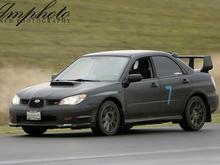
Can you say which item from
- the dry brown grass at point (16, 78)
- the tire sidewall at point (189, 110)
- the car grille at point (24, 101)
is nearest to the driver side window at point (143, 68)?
the tire sidewall at point (189, 110)

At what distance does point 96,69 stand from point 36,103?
1565 millimetres

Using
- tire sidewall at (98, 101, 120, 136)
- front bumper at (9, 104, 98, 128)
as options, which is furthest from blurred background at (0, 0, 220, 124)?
front bumper at (9, 104, 98, 128)

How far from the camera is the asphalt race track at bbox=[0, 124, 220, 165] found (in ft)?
42.4

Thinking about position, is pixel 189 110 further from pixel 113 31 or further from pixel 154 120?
pixel 113 31

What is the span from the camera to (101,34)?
3647 centimetres

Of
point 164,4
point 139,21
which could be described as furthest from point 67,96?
point 164,4

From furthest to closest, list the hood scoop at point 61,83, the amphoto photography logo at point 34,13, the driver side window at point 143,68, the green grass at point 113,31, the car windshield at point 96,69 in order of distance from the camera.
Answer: the amphoto photography logo at point 34,13, the green grass at point 113,31, the driver side window at point 143,68, the car windshield at point 96,69, the hood scoop at point 61,83

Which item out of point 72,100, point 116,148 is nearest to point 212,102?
point 72,100

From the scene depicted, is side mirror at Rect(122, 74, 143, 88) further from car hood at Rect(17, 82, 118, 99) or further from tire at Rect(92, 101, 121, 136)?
tire at Rect(92, 101, 121, 136)

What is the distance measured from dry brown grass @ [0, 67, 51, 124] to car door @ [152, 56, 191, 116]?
9.54 meters

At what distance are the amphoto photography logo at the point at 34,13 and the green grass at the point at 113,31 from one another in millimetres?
223

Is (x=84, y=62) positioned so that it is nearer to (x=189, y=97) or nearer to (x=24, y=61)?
(x=189, y=97)

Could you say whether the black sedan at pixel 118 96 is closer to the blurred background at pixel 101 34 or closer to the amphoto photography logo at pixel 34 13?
the blurred background at pixel 101 34

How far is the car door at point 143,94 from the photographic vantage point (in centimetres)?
1775
